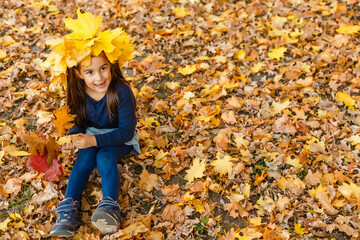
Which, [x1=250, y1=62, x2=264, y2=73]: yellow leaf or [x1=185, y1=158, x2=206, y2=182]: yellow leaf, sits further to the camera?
[x1=250, y1=62, x2=264, y2=73]: yellow leaf

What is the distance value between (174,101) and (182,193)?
4.05ft

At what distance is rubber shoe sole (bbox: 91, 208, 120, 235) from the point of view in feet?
8.11

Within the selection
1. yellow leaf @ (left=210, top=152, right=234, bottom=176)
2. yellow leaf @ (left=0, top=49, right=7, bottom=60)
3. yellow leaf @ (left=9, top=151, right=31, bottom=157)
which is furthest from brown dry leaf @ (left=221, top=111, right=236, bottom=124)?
yellow leaf @ (left=0, top=49, right=7, bottom=60)

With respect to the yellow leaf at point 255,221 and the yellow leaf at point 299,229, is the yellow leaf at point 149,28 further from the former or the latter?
the yellow leaf at point 299,229

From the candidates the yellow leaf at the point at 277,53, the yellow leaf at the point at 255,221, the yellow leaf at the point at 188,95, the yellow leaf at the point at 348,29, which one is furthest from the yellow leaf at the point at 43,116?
the yellow leaf at the point at 348,29

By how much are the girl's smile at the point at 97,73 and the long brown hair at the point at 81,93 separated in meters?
0.07

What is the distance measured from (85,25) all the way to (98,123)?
0.90m

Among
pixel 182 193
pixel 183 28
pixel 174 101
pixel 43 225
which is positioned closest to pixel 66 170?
pixel 43 225

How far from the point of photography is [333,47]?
4312 mm

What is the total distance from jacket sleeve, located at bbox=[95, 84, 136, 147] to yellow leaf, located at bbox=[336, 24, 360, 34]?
3.28 m

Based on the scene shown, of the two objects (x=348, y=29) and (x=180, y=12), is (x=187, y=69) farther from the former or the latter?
(x=348, y=29)

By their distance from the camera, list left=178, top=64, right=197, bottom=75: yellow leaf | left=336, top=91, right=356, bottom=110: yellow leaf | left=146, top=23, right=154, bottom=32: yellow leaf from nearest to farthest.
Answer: left=336, top=91, right=356, bottom=110: yellow leaf < left=178, top=64, right=197, bottom=75: yellow leaf < left=146, top=23, right=154, bottom=32: yellow leaf

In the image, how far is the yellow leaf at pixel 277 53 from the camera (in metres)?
4.27

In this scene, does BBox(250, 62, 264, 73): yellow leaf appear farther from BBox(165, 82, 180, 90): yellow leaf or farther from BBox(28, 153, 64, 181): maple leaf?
BBox(28, 153, 64, 181): maple leaf
